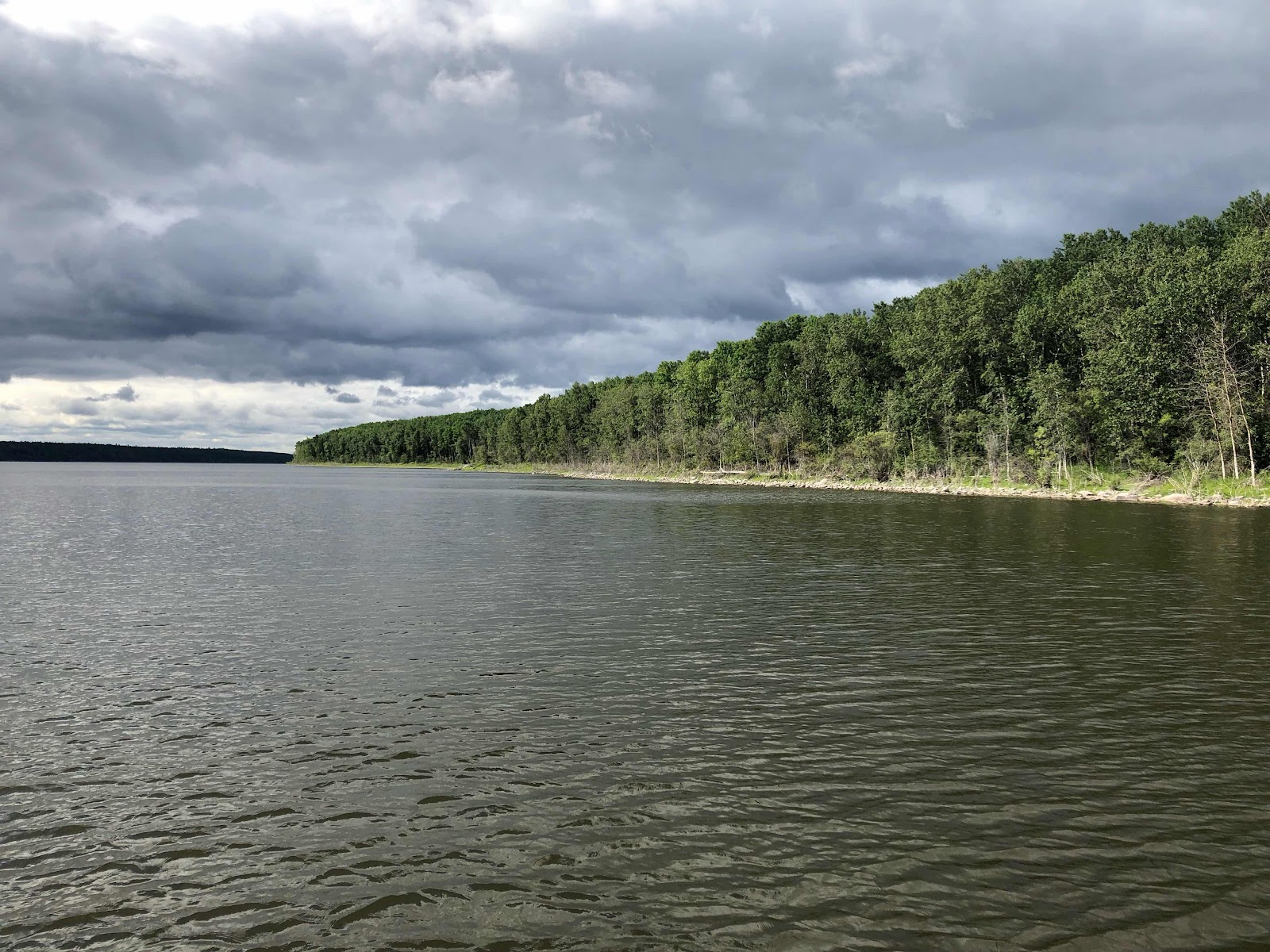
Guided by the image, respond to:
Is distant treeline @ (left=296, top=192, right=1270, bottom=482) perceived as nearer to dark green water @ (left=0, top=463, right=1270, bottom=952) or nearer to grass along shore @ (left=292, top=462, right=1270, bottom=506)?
grass along shore @ (left=292, top=462, right=1270, bottom=506)

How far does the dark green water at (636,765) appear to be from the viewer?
8.88m

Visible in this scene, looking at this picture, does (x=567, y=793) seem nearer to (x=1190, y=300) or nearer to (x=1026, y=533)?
(x=1026, y=533)

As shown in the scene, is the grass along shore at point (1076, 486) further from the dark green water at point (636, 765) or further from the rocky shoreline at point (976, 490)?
the dark green water at point (636, 765)

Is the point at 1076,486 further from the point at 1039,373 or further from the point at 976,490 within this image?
the point at 1039,373

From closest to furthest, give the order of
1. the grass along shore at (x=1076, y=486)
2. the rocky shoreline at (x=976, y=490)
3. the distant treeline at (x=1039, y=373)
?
the rocky shoreline at (x=976, y=490) < the grass along shore at (x=1076, y=486) < the distant treeline at (x=1039, y=373)

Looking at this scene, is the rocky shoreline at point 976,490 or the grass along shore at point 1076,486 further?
the grass along shore at point 1076,486

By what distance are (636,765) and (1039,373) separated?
104 metres

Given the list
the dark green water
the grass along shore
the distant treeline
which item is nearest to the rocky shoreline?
the grass along shore

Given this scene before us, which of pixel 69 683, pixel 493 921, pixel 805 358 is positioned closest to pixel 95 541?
pixel 69 683

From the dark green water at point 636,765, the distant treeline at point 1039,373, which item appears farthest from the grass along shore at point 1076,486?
the dark green water at point 636,765

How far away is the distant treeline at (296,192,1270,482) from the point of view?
8038cm

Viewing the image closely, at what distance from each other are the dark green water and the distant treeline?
2485 inches

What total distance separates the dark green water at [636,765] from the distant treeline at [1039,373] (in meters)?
63.1

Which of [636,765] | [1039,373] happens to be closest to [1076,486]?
[1039,373]
